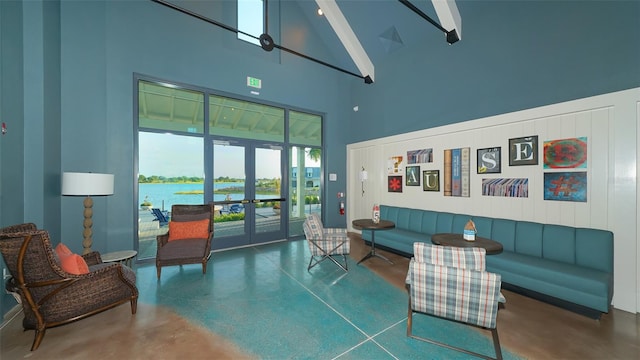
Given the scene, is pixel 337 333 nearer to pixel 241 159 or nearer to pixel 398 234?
pixel 398 234

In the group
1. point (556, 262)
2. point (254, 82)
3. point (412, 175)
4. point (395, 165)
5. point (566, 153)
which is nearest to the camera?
point (556, 262)

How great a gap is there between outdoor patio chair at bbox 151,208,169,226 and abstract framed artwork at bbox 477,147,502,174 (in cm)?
607

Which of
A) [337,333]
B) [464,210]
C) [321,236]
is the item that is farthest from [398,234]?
[337,333]

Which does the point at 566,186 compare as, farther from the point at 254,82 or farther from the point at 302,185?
the point at 254,82

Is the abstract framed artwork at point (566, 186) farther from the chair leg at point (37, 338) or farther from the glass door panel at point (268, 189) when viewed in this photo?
the chair leg at point (37, 338)

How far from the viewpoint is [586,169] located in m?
3.21

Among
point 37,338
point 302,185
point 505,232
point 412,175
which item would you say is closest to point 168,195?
point 37,338

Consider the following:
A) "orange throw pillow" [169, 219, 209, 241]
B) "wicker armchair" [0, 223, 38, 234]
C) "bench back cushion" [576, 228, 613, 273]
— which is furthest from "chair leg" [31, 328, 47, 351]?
"bench back cushion" [576, 228, 613, 273]

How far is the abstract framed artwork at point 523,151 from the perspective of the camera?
3.66 m

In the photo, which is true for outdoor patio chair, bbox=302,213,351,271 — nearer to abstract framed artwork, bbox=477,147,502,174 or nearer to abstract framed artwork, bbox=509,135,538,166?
abstract framed artwork, bbox=477,147,502,174

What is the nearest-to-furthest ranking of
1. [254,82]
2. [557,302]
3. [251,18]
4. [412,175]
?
[557,302] < [412,175] < [254,82] < [251,18]

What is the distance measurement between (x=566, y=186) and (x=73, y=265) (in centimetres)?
605

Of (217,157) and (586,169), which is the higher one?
(217,157)

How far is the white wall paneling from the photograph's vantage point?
286cm
